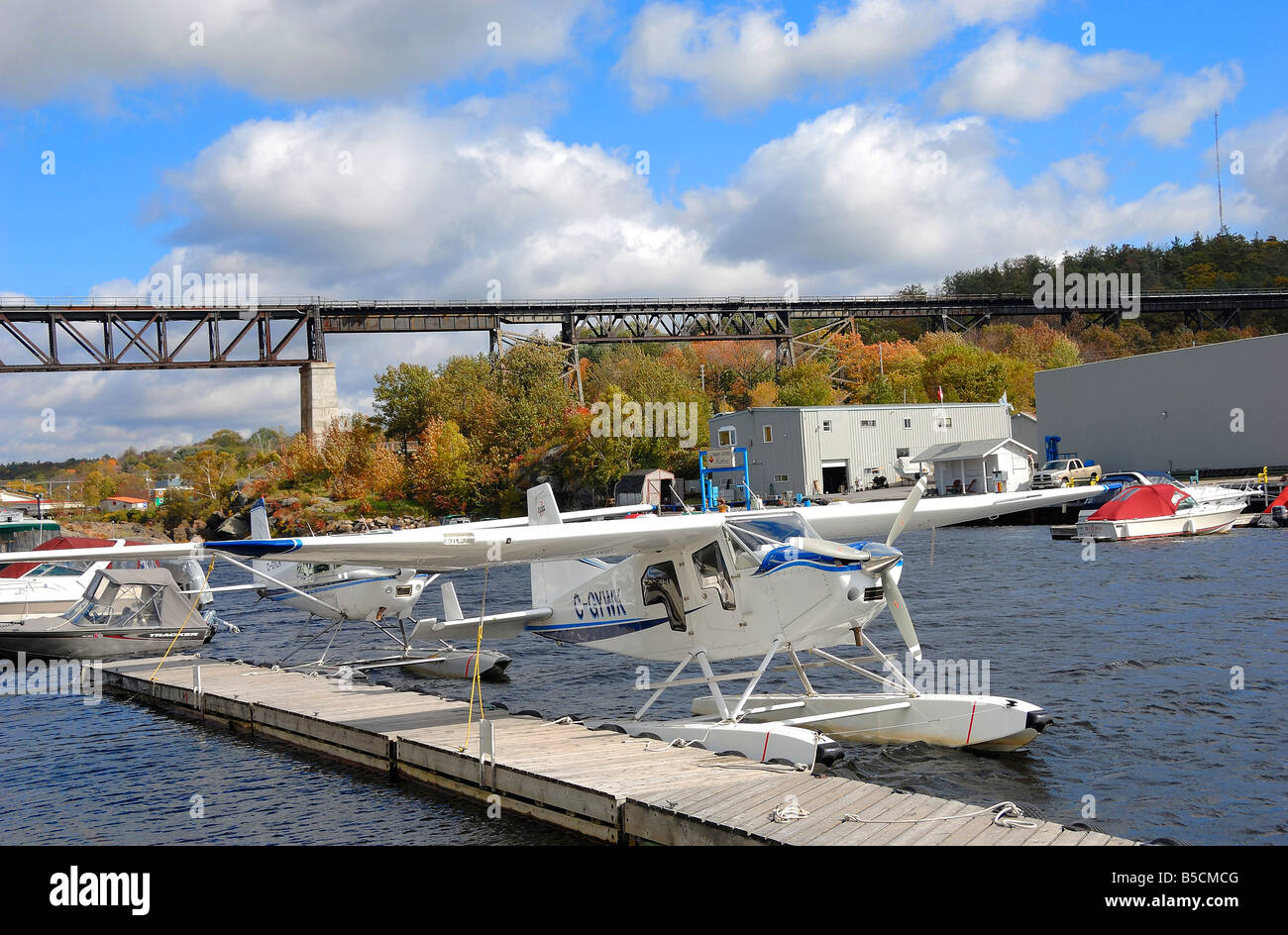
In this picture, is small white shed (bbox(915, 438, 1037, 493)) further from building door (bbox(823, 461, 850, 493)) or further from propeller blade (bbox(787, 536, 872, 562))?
propeller blade (bbox(787, 536, 872, 562))

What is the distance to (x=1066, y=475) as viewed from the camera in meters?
45.2

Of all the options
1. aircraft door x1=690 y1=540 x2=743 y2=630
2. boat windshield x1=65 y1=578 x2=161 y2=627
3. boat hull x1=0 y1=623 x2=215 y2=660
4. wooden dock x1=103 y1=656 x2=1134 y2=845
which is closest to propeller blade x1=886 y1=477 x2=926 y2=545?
aircraft door x1=690 y1=540 x2=743 y2=630

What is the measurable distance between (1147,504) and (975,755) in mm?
28524

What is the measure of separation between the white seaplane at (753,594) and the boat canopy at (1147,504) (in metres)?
25.5

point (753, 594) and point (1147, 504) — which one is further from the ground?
point (753, 594)

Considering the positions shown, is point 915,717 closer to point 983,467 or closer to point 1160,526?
point 1160,526

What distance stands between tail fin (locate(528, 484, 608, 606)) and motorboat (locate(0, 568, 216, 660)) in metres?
9.12

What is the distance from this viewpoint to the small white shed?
4906cm

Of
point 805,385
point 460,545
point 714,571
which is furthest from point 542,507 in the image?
point 805,385

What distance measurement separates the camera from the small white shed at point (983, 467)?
49.1 m

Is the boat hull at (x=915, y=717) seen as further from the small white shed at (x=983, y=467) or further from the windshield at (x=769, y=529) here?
the small white shed at (x=983, y=467)
